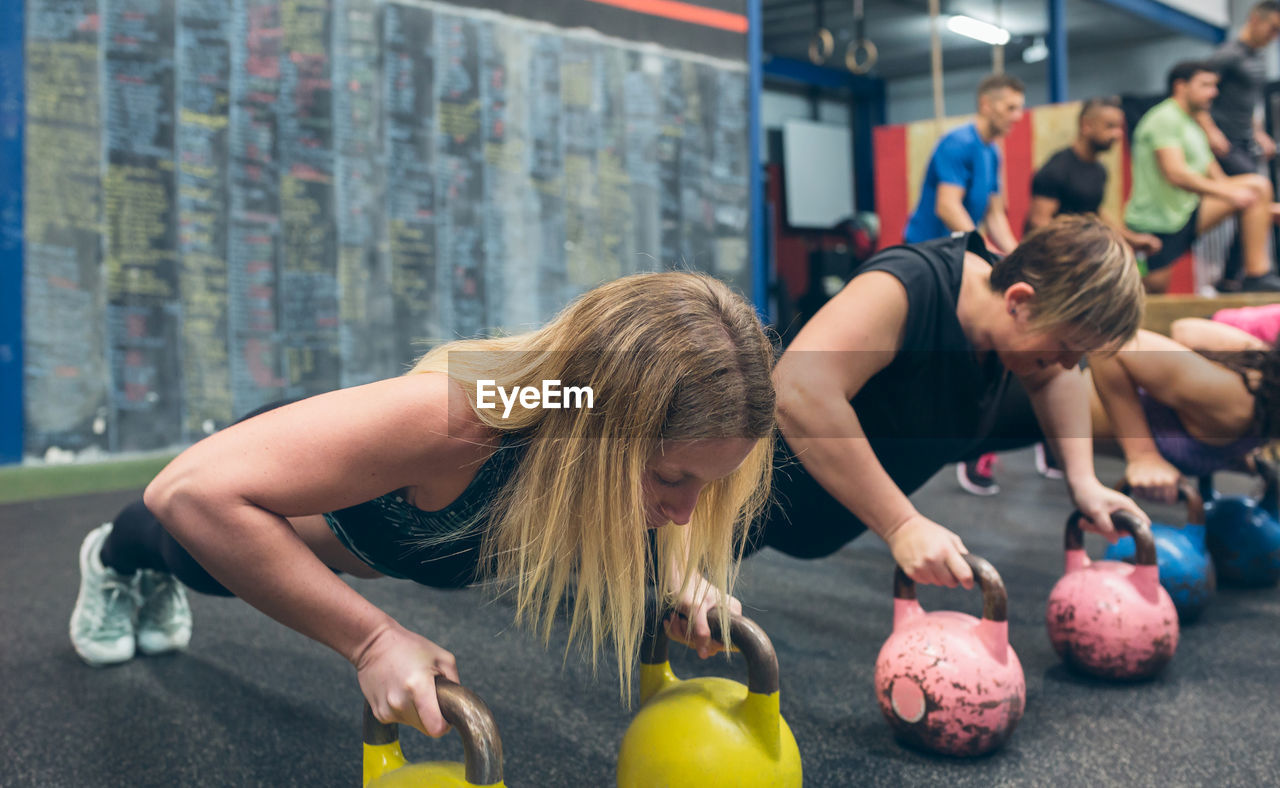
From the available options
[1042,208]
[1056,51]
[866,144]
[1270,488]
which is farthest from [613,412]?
[866,144]

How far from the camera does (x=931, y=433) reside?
1699 mm

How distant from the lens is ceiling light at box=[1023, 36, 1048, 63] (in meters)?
9.48

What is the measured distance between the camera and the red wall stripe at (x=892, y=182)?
20.3 feet

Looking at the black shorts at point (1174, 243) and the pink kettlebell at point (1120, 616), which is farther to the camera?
the black shorts at point (1174, 243)

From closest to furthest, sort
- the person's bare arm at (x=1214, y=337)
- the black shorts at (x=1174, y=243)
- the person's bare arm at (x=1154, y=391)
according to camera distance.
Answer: the person's bare arm at (x=1154, y=391) → the person's bare arm at (x=1214, y=337) → the black shorts at (x=1174, y=243)

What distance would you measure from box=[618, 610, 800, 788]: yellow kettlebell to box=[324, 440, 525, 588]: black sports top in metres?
0.29

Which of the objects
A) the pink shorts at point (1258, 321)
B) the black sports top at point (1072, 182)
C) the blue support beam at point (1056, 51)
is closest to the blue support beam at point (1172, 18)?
the blue support beam at point (1056, 51)

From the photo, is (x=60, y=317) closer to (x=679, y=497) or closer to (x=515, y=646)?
(x=515, y=646)

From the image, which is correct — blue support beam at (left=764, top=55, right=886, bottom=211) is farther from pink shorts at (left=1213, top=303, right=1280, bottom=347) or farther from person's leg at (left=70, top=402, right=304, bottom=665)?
person's leg at (left=70, top=402, right=304, bottom=665)

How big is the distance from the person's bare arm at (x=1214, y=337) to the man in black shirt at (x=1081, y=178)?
1.48m

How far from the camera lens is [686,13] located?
14.0 feet

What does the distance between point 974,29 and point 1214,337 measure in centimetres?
776

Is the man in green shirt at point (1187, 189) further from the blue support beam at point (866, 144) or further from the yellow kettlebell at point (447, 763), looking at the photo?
the blue support beam at point (866, 144)

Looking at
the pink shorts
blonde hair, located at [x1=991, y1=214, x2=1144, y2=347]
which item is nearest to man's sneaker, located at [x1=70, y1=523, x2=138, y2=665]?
blonde hair, located at [x1=991, y1=214, x2=1144, y2=347]
